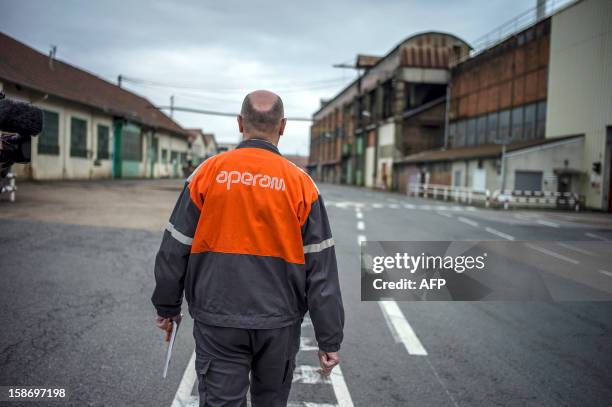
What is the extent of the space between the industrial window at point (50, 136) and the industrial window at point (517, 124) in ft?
97.3

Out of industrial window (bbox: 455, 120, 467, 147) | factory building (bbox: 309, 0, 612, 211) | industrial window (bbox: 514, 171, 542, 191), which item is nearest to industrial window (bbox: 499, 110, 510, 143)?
factory building (bbox: 309, 0, 612, 211)

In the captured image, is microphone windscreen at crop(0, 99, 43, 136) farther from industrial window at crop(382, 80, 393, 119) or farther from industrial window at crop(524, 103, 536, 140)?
industrial window at crop(382, 80, 393, 119)

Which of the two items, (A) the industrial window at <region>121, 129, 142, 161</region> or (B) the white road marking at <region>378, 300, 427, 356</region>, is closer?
(B) the white road marking at <region>378, 300, 427, 356</region>

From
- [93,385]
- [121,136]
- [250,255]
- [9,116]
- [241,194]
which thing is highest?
[121,136]

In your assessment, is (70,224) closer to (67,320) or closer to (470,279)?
(67,320)

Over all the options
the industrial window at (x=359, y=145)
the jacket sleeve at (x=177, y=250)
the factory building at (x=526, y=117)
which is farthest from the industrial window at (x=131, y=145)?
the jacket sleeve at (x=177, y=250)

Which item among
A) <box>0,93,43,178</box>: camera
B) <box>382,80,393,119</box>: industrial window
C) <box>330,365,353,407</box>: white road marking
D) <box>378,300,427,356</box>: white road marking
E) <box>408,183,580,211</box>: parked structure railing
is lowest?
<box>330,365,353,407</box>: white road marking

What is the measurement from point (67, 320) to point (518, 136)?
112ft

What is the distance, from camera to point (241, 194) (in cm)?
235

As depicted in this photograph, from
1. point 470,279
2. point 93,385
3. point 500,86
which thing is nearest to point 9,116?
point 93,385

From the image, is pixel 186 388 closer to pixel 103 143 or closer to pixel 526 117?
pixel 103 143

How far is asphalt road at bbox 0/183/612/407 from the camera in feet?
12.3

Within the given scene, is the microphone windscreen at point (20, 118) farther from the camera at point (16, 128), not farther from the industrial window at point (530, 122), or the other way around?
the industrial window at point (530, 122)

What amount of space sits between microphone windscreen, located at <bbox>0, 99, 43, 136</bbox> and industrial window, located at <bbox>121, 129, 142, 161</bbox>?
115ft
